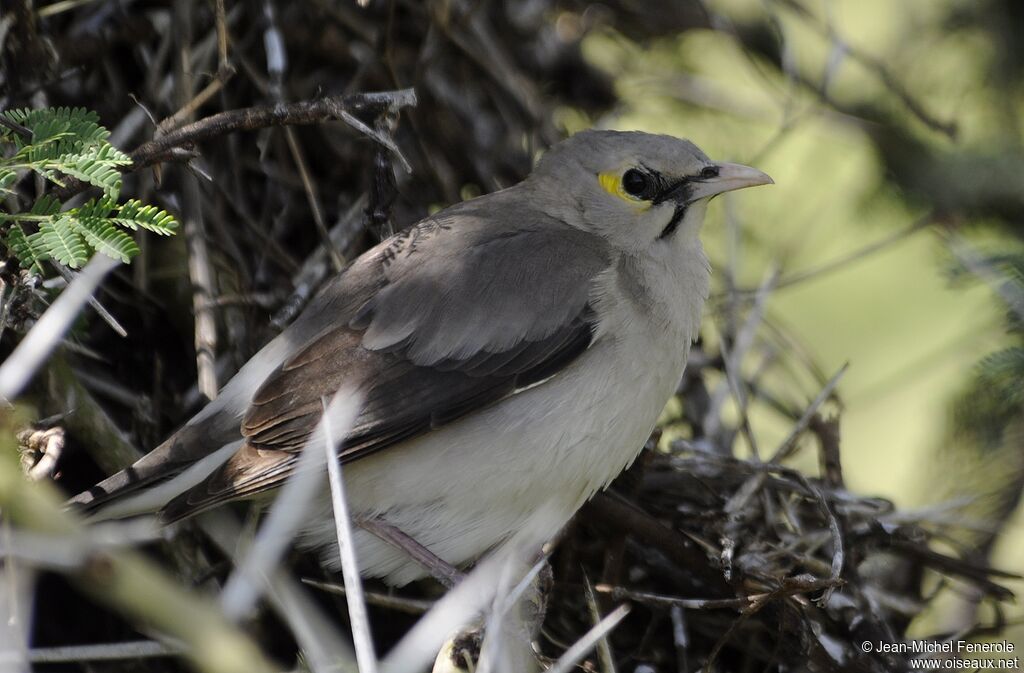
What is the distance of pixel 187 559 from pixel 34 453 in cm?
62

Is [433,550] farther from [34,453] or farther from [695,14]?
[695,14]

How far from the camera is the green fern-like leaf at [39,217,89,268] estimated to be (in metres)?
2.99

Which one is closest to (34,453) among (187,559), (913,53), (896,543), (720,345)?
(187,559)

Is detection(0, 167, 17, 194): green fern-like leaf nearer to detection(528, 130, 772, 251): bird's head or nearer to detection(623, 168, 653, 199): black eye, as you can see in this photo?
detection(528, 130, 772, 251): bird's head

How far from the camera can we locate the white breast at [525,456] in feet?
11.8

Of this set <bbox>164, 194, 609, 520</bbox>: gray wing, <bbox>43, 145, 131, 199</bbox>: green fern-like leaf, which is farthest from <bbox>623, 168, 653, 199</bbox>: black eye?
<bbox>43, 145, 131, 199</bbox>: green fern-like leaf

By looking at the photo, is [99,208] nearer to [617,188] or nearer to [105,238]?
[105,238]

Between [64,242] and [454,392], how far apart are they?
1.24 metres

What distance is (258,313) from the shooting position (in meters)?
4.32

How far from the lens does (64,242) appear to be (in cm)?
302

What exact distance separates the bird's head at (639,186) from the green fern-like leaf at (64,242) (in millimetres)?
1804

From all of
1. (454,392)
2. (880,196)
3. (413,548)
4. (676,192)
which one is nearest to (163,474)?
(413,548)

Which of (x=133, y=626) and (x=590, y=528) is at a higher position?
(x=590, y=528)

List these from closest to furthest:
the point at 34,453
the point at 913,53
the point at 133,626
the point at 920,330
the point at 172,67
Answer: the point at 34,453 < the point at 133,626 < the point at 172,67 < the point at 913,53 < the point at 920,330
